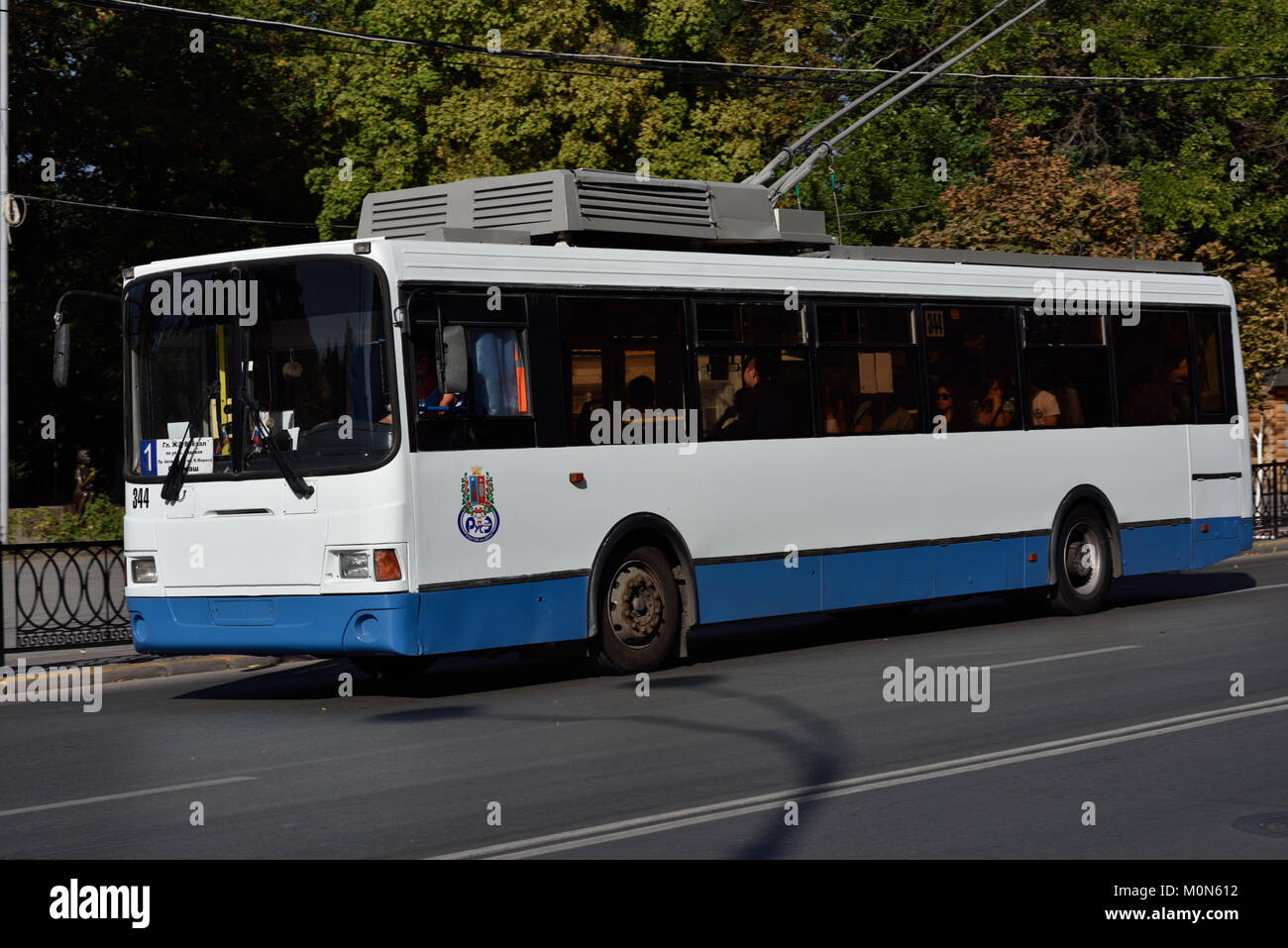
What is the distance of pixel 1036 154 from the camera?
32.1 m

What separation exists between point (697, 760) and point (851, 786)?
1189mm

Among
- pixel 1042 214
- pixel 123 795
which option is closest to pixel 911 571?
pixel 123 795

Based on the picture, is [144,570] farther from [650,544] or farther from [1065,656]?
[1065,656]

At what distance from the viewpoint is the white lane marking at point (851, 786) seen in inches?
301

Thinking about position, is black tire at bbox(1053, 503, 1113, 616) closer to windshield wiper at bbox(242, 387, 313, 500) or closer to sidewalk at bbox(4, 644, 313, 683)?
sidewalk at bbox(4, 644, 313, 683)

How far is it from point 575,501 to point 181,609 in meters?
2.77

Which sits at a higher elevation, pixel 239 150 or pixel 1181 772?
pixel 239 150

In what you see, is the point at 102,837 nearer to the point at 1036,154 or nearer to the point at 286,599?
the point at 286,599

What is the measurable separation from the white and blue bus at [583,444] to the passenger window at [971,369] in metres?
0.03

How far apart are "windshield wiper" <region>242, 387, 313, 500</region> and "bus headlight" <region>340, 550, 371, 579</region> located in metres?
0.48

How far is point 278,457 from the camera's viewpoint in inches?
493

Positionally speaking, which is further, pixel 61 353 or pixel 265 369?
pixel 61 353

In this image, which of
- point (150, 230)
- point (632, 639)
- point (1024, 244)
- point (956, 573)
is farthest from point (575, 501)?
point (150, 230)

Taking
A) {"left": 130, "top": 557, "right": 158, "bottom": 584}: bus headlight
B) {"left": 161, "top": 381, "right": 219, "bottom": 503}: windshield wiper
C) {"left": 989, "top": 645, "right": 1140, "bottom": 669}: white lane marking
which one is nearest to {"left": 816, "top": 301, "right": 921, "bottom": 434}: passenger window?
{"left": 989, "top": 645, "right": 1140, "bottom": 669}: white lane marking
